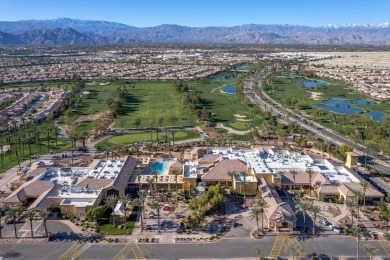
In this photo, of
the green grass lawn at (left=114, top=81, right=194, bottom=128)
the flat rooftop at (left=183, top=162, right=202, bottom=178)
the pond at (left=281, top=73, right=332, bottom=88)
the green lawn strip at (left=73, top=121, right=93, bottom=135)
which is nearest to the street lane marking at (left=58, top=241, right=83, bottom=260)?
the flat rooftop at (left=183, top=162, right=202, bottom=178)

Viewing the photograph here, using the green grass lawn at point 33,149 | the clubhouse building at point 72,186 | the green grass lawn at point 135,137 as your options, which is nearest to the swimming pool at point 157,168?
the clubhouse building at point 72,186

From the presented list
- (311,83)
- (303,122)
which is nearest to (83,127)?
(303,122)

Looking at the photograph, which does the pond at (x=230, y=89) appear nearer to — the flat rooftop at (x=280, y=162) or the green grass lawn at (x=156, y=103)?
the green grass lawn at (x=156, y=103)

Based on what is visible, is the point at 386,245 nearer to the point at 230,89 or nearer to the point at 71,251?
the point at 71,251

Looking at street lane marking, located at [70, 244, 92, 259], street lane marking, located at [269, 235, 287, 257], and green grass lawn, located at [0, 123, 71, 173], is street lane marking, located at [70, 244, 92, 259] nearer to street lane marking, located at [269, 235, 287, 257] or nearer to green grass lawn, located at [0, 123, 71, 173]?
street lane marking, located at [269, 235, 287, 257]

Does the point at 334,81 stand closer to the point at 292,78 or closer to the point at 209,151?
the point at 292,78

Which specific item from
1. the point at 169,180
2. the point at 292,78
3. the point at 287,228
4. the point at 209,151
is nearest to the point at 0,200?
the point at 169,180
